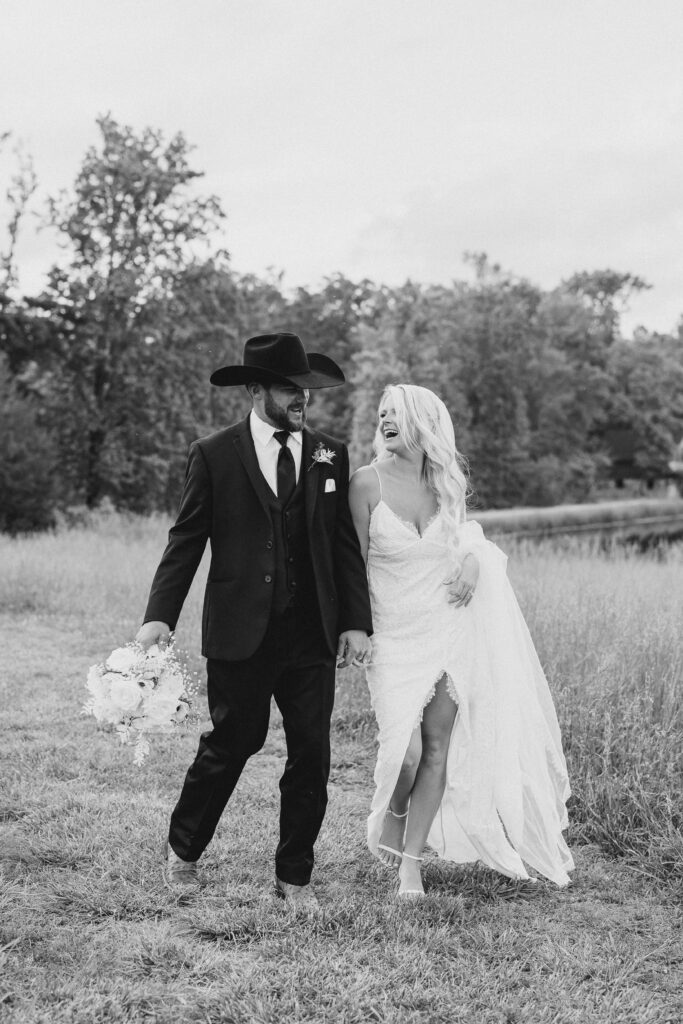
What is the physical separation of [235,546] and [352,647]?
1.99ft

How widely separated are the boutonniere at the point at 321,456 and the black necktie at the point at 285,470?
0.08 metres

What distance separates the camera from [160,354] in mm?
25781

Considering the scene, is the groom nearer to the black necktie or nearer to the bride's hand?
the black necktie

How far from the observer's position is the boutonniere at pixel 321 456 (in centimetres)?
378

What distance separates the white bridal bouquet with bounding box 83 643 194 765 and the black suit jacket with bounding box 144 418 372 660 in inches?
6.1

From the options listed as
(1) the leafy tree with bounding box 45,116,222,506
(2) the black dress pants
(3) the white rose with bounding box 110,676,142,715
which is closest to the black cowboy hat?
(2) the black dress pants

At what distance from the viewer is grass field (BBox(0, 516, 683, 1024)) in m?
3.09

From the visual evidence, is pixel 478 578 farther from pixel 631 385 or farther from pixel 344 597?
pixel 631 385

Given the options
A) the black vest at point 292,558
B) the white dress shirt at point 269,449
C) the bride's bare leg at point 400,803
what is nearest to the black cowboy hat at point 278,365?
the white dress shirt at point 269,449

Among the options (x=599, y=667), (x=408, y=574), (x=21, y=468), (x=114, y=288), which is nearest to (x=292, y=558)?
(x=408, y=574)

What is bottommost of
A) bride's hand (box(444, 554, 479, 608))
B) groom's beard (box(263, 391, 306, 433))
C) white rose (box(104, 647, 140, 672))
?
white rose (box(104, 647, 140, 672))

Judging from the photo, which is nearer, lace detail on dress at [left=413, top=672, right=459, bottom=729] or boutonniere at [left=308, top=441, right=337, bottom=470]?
boutonniere at [left=308, top=441, right=337, bottom=470]

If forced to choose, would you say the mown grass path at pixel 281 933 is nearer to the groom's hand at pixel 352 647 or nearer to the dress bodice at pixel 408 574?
the groom's hand at pixel 352 647

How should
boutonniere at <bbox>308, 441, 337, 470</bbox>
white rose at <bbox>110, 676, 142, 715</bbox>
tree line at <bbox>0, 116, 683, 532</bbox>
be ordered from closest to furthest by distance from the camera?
1. white rose at <bbox>110, 676, 142, 715</bbox>
2. boutonniere at <bbox>308, 441, 337, 470</bbox>
3. tree line at <bbox>0, 116, 683, 532</bbox>
